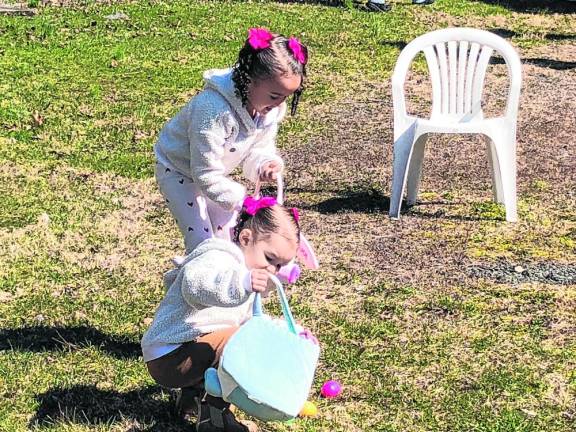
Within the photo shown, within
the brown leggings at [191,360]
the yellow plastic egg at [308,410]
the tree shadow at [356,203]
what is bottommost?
the tree shadow at [356,203]

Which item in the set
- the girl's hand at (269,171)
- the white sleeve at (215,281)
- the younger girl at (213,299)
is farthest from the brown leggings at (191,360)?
the girl's hand at (269,171)

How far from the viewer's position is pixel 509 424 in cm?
367

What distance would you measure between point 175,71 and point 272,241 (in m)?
6.71

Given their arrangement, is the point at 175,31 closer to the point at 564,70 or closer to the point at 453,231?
the point at 564,70

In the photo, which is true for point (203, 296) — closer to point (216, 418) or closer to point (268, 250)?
point (268, 250)

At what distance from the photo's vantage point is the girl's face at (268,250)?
125 inches

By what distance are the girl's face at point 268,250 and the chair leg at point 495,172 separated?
9.97ft

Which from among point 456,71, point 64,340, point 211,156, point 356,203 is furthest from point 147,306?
point 456,71

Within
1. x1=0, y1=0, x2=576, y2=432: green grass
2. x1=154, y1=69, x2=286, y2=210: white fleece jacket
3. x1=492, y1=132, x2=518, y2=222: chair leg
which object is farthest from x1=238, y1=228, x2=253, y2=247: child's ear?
x1=492, y1=132, x2=518, y2=222: chair leg

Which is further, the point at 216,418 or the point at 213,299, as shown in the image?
the point at 216,418

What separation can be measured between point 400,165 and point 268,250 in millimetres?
2873

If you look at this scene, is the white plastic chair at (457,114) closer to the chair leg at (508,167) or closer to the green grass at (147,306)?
the chair leg at (508,167)

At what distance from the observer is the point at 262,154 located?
382 centimetres

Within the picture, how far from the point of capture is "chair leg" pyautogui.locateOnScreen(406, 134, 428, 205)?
6.15 meters
